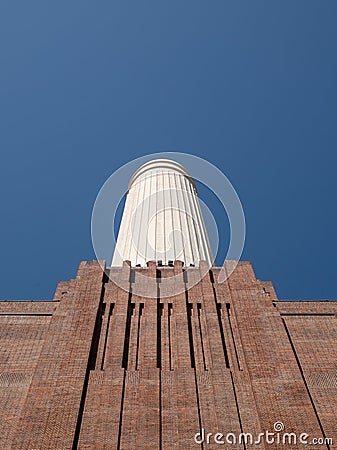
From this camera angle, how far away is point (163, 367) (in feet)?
62.4

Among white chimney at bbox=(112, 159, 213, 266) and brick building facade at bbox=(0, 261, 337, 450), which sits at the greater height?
white chimney at bbox=(112, 159, 213, 266)

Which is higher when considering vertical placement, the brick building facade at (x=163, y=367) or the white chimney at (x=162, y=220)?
the white chimney at (x=162, y=220)

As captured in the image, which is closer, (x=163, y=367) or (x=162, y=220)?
(x=163, y=367)

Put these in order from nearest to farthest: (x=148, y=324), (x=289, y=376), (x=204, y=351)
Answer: (x=289, y=376), (x=204, y=351), (x=148, y=324)

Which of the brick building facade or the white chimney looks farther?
the white chimney

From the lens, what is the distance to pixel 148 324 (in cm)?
2142

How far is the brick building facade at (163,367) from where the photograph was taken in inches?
626

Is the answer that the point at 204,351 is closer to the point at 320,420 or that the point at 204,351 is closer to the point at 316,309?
the point at 320,420

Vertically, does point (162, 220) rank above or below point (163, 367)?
above

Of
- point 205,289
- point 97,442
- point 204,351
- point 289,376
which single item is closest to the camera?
point 97,442

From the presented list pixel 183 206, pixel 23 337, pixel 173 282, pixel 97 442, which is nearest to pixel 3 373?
pixel 23 337

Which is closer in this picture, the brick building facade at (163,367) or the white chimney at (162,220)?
the brick building facade at (163,367)

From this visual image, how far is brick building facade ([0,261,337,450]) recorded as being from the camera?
52.1 feet

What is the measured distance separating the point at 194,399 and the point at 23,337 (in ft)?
26.5
